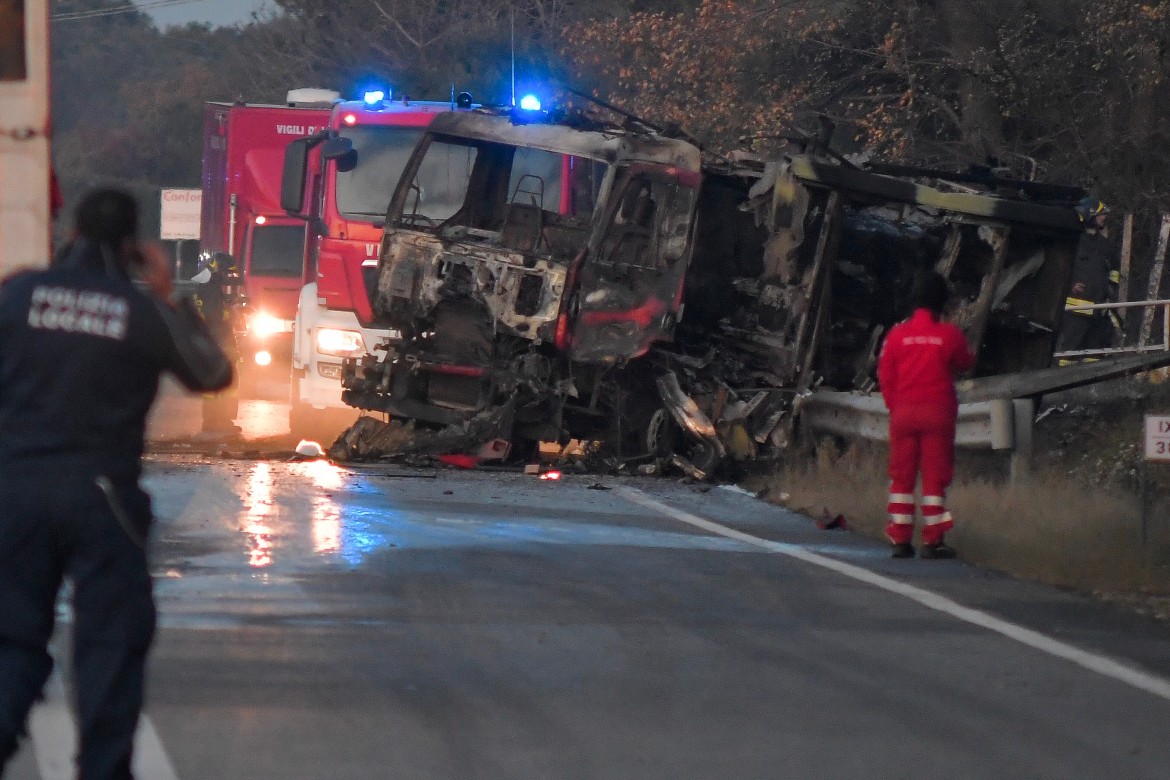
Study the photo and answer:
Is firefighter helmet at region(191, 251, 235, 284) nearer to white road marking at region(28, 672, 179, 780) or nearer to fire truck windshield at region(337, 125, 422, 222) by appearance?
fire truck windshield at region(337, 125, 422, 222)

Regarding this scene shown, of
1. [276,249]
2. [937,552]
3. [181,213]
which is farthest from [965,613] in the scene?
[181,213]

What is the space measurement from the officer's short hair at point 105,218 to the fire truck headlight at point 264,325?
20.4m

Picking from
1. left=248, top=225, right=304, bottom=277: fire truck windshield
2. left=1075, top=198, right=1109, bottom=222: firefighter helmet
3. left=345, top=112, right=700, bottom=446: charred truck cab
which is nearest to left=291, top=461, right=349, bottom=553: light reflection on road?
left=345, top=112, right=700, bottom=446: charred truck cab

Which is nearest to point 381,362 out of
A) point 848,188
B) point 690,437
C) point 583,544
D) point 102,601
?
point 690,437

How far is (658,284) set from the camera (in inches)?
541

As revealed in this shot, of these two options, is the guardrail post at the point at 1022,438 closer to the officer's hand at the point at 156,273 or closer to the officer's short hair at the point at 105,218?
the officer's hand at the point at 156,273

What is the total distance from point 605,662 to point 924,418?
3.88m

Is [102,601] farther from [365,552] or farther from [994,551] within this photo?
[994,551]

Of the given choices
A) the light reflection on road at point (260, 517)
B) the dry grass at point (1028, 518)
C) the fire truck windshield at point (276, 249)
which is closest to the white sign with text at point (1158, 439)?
the dry grass at point (1028, 518)

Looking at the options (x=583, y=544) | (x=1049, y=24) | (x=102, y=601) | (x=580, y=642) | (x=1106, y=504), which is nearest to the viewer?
(x=102, y=601)

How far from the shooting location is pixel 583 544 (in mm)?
9617

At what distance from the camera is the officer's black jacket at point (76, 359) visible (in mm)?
4238

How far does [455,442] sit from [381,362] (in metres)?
1.07

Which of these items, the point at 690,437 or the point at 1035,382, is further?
the point at 690,437
